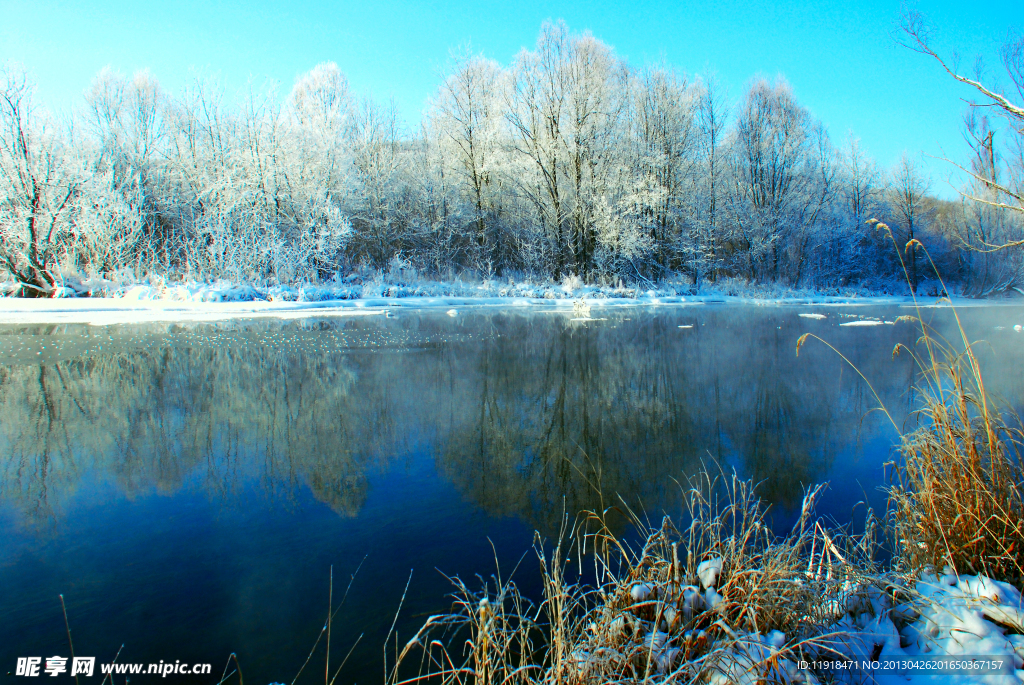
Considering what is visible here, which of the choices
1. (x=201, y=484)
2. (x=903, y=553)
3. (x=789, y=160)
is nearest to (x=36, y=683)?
(x=201, y=484)

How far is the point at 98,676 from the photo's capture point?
1.92 meters

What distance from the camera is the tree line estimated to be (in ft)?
60.2

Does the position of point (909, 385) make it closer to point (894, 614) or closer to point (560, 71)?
point (894, 614)

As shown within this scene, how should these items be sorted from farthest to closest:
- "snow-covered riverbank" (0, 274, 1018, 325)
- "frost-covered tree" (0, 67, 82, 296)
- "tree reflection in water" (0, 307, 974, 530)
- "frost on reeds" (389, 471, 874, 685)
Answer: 1. "frost-covered tree" (0, 67, 82, 296)
2. "snow-covered riverbank" (0, 274, 1018, 325)
3. "tree reflection in water" (0, 307, 974, 530)
4. "frost on reeds" (389, 471, 874, 685)

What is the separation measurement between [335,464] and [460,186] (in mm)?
22060

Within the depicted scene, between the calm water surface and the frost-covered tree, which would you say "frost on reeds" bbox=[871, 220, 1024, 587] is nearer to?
the calm water surface

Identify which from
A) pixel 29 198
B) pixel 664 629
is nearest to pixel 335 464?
pixel 664 629

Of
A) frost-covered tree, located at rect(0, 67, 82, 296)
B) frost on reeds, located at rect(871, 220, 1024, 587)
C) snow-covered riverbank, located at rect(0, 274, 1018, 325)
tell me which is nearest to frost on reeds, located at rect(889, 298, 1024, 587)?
frost on reeds, located at rect(871, 220, 1024, 587)

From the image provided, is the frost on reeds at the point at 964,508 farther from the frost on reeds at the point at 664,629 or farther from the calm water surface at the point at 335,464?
the calm water surface at the point at 335,464

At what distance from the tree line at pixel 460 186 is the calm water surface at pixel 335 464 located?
12.1 m

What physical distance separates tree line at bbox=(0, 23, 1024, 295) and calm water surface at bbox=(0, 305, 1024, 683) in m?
12.1

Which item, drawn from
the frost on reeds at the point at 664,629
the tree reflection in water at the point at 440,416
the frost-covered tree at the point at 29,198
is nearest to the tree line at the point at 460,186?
the frost-covered tree at the point at 29,198

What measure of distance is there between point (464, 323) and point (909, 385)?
939cm

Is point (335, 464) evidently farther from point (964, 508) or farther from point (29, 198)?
point (29, 198)
